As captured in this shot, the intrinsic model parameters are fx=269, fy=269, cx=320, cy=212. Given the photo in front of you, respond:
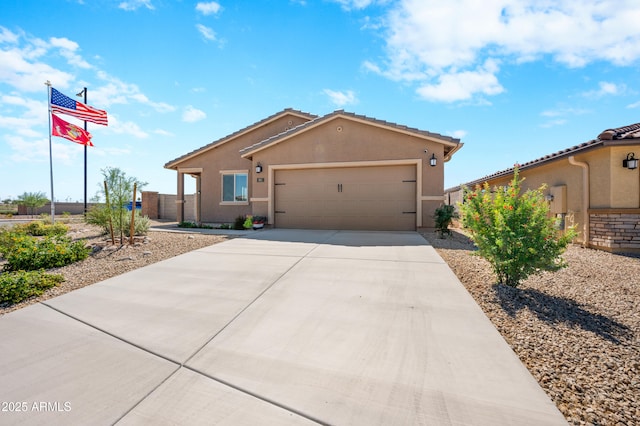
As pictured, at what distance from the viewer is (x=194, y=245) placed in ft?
22.4

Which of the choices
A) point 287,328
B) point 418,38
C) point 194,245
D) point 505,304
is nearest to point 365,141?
point 418,38

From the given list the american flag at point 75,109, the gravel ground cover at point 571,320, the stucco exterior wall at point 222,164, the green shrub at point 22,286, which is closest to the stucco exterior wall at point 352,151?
the stucco exterior wall at point 222,164

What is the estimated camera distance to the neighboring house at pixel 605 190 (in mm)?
6707

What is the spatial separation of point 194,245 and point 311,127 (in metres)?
6.12

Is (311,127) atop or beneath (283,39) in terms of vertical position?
beneath

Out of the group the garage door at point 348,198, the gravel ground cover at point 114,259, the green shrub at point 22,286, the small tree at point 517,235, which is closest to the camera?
the small tree at point 517,235

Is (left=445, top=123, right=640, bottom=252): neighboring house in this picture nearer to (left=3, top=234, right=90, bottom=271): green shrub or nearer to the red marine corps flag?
(left=3, top=234, right=90, bottom=271): green shrub

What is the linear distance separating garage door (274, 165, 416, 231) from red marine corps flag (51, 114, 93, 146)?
1191cm

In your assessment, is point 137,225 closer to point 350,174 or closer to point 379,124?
point 350,174

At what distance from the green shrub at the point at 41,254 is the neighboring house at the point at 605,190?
36.7 ft

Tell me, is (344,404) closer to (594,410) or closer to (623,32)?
(594,410)

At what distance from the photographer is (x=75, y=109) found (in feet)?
45.4

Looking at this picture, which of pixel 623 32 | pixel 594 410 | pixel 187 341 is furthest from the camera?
pixel 623 32

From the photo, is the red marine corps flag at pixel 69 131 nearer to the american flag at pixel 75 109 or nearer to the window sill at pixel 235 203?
the american flag at pixel 75 109
